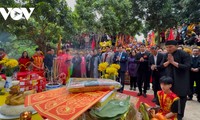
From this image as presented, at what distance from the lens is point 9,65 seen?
4020 mm

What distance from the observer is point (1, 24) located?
857 cm

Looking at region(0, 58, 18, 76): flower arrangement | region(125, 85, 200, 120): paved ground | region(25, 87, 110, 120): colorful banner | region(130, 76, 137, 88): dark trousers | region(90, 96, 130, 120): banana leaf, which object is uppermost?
region(0, 58, 18, 76): flower arrangement

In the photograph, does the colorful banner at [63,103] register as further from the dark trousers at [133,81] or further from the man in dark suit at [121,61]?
the dark trousers at [133,81]

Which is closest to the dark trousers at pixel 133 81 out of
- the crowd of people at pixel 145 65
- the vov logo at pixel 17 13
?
the crowd of people at pixel 145 65

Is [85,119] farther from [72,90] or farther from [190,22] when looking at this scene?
[190,22]

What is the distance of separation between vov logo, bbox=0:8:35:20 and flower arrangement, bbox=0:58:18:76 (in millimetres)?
4559

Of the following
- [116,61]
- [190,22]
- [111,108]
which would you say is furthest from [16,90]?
[190,22]

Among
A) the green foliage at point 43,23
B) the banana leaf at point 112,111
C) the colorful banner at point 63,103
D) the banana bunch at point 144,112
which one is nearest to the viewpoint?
the colorful banner at point 63,103

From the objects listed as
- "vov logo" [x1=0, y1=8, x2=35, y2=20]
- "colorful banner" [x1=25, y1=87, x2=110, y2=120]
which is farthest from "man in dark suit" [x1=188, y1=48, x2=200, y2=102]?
"vov logo" [x1=0, y1=8, x2=35, y2=20]

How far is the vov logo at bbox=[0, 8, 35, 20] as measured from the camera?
26.5ft

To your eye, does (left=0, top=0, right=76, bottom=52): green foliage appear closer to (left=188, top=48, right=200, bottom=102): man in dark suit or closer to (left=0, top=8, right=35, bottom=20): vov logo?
(left=0, top=8, right=35, bottom=20): vov logo

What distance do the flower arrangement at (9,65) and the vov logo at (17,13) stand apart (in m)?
4.56

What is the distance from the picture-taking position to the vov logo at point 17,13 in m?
8.08

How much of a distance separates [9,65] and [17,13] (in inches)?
200
